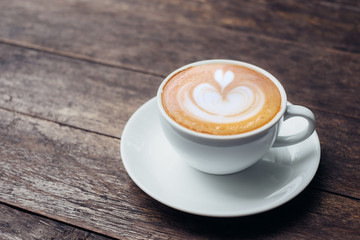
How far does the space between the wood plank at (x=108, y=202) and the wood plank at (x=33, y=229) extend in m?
0.01

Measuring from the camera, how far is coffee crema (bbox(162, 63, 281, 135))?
2.08ft

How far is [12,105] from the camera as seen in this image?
2.93 ft

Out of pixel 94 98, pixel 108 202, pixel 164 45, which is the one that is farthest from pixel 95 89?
pixel 108 202

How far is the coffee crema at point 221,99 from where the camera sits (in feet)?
2.08

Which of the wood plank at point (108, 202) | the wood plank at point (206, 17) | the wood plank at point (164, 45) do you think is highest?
the wood plank at point (206, 17)

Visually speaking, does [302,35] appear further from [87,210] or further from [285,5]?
[87,210]

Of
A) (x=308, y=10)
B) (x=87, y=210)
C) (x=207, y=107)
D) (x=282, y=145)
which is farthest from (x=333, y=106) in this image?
(x=87, y=210)

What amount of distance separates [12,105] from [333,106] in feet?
2.39

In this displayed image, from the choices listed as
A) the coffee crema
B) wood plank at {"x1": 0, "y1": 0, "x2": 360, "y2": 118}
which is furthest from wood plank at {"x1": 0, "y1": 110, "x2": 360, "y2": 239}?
wood plank at {"x1": 0, "y1": 0, "x2": 360, "y2": 118}

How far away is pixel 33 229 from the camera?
2.08ft

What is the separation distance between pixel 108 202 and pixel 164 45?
553 millimetres

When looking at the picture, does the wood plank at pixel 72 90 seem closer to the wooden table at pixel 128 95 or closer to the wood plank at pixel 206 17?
the wooden table at pixel 128 95

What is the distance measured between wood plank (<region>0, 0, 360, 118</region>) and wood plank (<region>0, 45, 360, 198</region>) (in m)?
0.03

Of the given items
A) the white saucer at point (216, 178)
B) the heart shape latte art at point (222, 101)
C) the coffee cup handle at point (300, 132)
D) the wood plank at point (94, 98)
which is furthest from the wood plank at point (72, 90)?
the coffee cup handle at point (300, 132)
